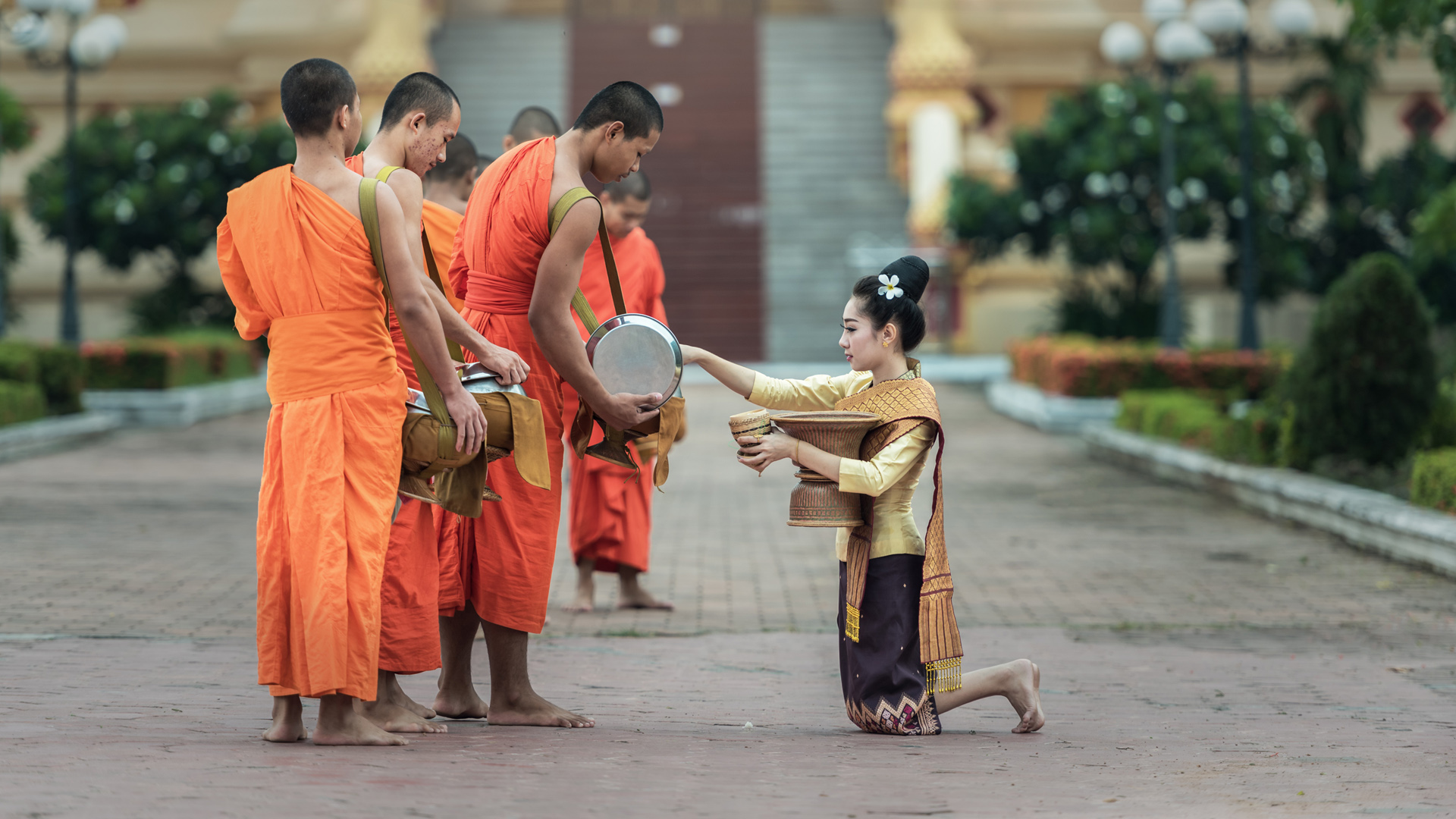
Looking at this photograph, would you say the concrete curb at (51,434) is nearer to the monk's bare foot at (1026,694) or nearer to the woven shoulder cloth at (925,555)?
the woven shoulder cloth at (925,555)

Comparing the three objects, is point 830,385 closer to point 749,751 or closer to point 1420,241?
point 749,751

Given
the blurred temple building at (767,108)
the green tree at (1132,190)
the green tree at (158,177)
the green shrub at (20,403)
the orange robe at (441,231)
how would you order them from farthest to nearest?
the blurred temple building at (767,108), the green tree at (158,177), the green tree at (1132,190), the green shrub at (20,403), the orange robe at (441,231)

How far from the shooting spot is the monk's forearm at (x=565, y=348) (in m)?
5.12

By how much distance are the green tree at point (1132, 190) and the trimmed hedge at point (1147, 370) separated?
3.23 m

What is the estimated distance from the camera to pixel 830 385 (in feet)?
18.1

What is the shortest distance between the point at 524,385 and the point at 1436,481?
5929 millimetres

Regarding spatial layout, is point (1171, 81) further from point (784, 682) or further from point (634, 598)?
point (784, 682)

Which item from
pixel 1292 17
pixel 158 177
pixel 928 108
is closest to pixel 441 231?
pixel 1292 17

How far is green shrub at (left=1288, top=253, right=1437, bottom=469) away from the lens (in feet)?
35.3

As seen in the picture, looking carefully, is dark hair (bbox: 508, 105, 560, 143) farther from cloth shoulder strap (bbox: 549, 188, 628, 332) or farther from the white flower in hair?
the white flower in hair

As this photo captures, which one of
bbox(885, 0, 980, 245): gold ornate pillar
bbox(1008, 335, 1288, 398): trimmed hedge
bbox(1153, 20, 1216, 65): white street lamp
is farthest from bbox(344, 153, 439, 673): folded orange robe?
bbox(885, 0, 980, 245): gold ornate pillar

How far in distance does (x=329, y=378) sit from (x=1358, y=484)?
7.81m

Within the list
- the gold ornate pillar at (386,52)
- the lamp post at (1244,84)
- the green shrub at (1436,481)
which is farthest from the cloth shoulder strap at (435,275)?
the gold ornate pillar at (386,52)

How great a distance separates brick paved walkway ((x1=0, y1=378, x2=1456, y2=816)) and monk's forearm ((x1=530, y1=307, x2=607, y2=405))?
1067 millimetres
